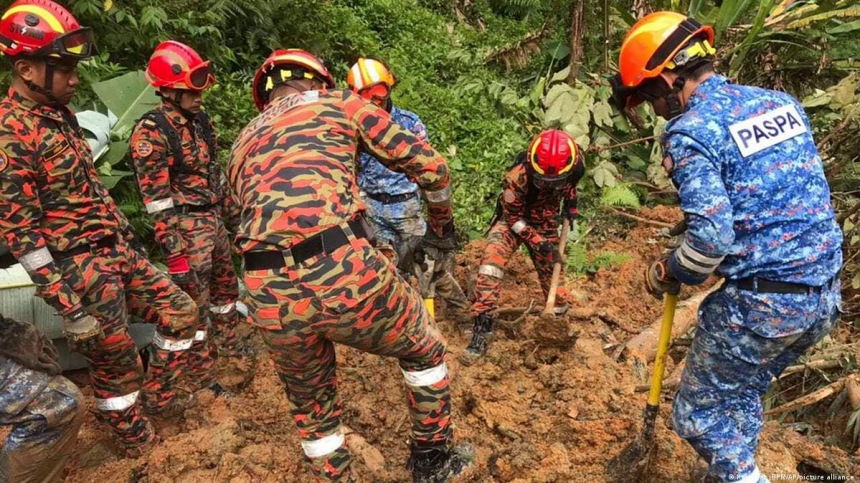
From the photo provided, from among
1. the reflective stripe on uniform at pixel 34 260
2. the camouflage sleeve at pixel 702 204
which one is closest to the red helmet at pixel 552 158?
the camouflage sleeve at pixel 702 204

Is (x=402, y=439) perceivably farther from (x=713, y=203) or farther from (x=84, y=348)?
(x=713, y=203)

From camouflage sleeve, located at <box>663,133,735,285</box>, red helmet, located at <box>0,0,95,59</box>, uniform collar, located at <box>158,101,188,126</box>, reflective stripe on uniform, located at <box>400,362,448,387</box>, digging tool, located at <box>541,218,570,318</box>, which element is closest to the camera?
camouflage sleeve, located at <box>663,133,735,285</box>

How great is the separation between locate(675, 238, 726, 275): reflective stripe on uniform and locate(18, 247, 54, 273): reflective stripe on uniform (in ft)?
11.0

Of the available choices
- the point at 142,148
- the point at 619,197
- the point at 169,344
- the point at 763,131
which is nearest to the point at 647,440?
the point at 763,131

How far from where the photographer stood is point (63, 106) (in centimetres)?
337

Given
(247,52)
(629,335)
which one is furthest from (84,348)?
(247,52)

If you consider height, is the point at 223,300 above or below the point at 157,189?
below

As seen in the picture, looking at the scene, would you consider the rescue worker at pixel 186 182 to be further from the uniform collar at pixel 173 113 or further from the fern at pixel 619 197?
the fern at pixel 619 197

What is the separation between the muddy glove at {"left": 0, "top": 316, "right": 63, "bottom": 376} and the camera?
111 inches

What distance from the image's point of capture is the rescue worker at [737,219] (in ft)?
8.18

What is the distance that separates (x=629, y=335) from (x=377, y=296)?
3.68 m

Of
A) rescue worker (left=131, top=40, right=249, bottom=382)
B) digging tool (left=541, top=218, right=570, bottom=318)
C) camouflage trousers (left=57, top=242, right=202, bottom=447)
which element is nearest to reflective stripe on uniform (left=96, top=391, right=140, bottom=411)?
camouflage trousers (left=57, top=242, right=202, bottom=447)

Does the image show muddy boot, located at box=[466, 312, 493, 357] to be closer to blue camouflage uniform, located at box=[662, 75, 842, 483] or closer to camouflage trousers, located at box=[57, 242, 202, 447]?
camouflage trousers, located at box=[57, 242, 202, 447]

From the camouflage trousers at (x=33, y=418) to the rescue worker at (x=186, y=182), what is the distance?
1.36 meters
